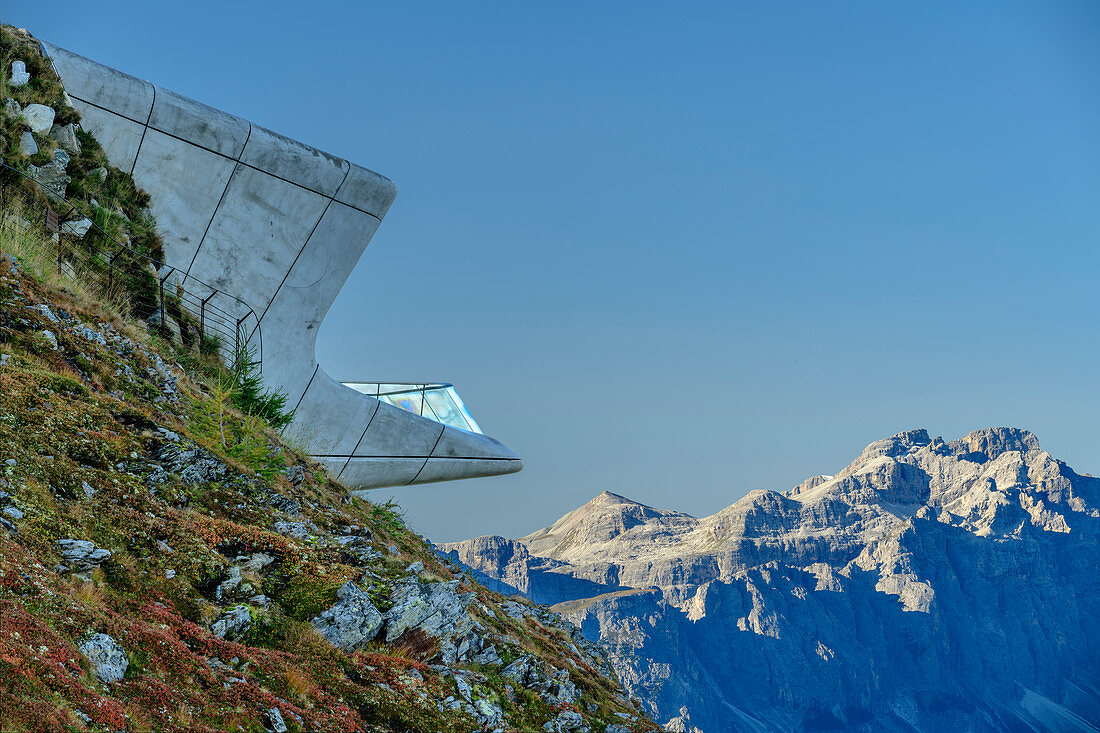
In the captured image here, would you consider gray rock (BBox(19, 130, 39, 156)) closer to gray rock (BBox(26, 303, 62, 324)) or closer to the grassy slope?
the grassy slope

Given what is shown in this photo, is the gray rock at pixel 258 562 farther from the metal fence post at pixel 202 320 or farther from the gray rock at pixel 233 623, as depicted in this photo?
the metal fence post at pixel 202 320

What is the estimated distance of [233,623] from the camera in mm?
8391

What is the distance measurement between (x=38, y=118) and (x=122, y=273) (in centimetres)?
432

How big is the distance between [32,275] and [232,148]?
11243 mm

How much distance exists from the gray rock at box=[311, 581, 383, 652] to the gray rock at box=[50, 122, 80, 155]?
14.7 m

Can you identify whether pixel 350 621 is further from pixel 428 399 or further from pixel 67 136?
pixel 428 399

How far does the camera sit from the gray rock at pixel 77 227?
16.3 meters

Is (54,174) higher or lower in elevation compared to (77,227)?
higher

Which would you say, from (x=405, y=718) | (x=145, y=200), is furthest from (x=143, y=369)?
(x=145, y=200)

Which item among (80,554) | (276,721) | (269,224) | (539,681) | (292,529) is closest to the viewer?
(276,721)

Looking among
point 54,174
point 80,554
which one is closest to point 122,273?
point 54,174

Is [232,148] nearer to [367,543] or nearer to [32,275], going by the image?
[32,275]

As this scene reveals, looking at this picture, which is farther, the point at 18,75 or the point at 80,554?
the point at 18,75

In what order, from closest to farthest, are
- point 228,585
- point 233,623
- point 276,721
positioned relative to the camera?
point 276,721, point 233,623, point 228,585
